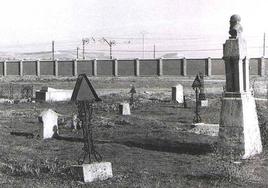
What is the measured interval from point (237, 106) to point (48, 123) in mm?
6067

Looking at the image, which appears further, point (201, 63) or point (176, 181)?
point (201, 63)

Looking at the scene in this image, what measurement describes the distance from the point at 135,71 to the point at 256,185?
56.0m

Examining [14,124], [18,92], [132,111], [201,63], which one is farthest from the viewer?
[201,63]

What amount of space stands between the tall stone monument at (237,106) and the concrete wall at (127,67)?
50.1m

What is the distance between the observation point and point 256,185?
8.72m

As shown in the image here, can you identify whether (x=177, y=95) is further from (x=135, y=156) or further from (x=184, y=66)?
(x=184, y=66)

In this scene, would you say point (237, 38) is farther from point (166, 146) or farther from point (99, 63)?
point (99, 63)

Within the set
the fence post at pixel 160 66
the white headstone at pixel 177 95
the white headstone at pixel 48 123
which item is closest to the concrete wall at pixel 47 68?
the fence post at pixel 160 66

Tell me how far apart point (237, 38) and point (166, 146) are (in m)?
3.31

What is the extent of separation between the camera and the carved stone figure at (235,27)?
447 inches

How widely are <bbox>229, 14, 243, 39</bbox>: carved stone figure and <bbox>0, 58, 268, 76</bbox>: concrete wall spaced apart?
50102 mm

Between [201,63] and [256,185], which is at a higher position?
[201,63]

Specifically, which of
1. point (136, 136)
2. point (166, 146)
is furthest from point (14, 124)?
point (166, 146)

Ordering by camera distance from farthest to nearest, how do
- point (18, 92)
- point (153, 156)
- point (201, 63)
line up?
point (201, 63) → point (18, 92) → point (153, 156)
